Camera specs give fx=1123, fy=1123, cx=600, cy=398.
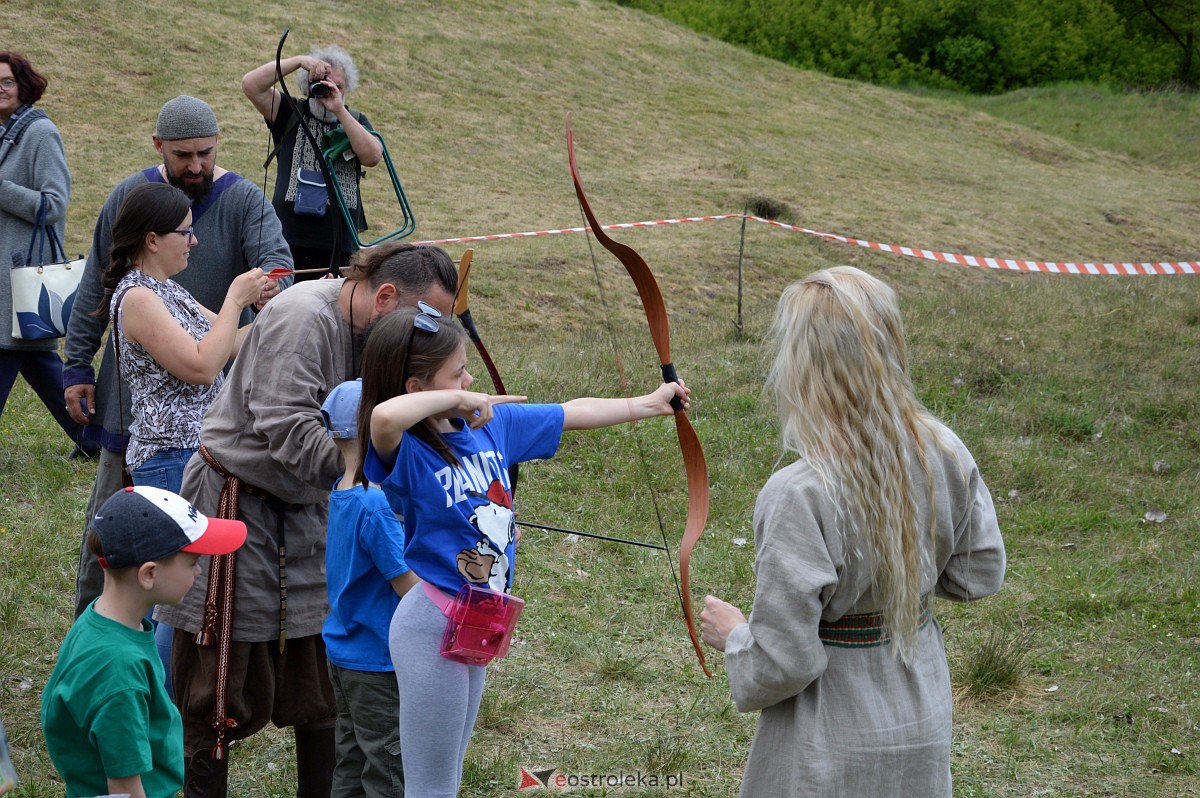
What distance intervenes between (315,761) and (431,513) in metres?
1.16

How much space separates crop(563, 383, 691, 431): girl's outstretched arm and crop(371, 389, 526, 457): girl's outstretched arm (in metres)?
0.44

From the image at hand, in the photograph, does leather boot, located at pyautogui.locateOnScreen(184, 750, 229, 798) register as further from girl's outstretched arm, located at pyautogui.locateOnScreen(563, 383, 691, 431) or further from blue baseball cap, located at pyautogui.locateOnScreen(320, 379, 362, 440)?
girl's outstretched arm, located at pyautogui.locateOnScreen(563, 383, 691, 431)

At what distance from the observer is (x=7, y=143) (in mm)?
5047

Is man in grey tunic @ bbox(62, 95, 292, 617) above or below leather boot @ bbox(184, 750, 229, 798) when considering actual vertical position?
above

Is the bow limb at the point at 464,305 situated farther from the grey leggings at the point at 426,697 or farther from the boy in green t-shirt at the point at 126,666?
the boy in green t-shirt at the point at 126,666

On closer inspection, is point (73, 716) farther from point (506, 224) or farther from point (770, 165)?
point (770, 165)

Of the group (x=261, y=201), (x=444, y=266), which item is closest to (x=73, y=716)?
(x=444, y=266)

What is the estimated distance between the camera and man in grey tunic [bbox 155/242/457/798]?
9.14 ft

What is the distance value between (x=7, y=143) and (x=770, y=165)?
17.2 metres

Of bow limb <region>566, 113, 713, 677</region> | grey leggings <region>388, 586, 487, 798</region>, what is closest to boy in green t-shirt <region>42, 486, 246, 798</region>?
grey leggings <region>388, 586, 487, 798</region>

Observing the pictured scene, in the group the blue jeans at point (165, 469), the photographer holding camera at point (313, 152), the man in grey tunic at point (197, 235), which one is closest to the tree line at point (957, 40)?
the photographer holding camera at point (313, 152)

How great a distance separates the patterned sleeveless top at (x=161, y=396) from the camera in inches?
124

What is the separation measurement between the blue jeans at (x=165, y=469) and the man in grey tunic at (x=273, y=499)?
30 cm

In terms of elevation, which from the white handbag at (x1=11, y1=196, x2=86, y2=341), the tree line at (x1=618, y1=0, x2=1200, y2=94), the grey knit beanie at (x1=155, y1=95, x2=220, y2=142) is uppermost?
the grey knit beanie at (x1=155, y1=95, x2=220, y2=142)
